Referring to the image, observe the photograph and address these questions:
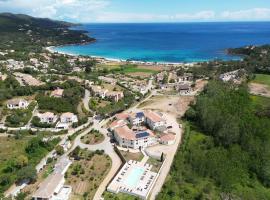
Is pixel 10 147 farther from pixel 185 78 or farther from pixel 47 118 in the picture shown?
pixel 185 78

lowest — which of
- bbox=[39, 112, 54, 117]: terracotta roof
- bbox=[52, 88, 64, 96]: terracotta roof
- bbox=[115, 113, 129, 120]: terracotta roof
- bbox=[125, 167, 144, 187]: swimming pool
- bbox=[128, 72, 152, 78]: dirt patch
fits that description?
bbox=[128, 72, 152, 78]: dirt patch

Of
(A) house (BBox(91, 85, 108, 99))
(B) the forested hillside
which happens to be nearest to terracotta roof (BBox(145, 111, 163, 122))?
(B) the forested hillside

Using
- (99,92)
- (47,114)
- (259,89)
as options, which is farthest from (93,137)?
(259,89)

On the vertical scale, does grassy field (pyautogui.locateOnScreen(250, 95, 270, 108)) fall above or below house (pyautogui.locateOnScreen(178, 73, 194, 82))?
above

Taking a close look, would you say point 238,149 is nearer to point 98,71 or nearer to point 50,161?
point 50,161

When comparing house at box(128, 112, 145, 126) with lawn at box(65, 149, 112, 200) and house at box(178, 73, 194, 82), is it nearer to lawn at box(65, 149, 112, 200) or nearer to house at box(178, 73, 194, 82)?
lawn at box(65, 149, 112, 200)

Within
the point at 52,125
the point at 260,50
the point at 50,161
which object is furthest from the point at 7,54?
the point at 260,50

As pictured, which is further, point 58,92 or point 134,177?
point 58,92
